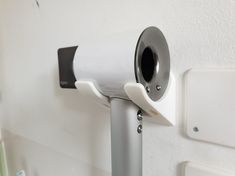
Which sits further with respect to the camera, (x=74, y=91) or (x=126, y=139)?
(x=74, y=91)

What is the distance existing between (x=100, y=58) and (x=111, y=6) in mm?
169

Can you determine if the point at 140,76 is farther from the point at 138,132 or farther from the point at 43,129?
the point at 43,129

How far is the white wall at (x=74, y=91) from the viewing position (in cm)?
34

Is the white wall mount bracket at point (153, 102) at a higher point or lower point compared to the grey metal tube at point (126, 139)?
higher

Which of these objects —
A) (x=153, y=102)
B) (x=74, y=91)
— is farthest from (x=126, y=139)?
(x=74, y=91)

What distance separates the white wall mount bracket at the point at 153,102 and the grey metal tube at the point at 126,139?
0.08ft

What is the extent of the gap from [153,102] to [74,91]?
11.2 inches

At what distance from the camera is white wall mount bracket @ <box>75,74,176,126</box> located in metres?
0.31

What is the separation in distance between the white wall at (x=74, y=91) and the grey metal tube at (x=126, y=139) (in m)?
0.07

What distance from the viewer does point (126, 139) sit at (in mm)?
354

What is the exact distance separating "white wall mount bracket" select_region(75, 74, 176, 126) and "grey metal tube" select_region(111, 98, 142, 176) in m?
0.03

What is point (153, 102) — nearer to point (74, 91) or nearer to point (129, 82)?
point (129, 82)

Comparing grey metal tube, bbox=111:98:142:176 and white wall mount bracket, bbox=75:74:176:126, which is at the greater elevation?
white wall mount bracket, bbox=75:74:176:126

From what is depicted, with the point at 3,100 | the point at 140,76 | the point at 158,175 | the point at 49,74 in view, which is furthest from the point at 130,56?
the point at 3,100
